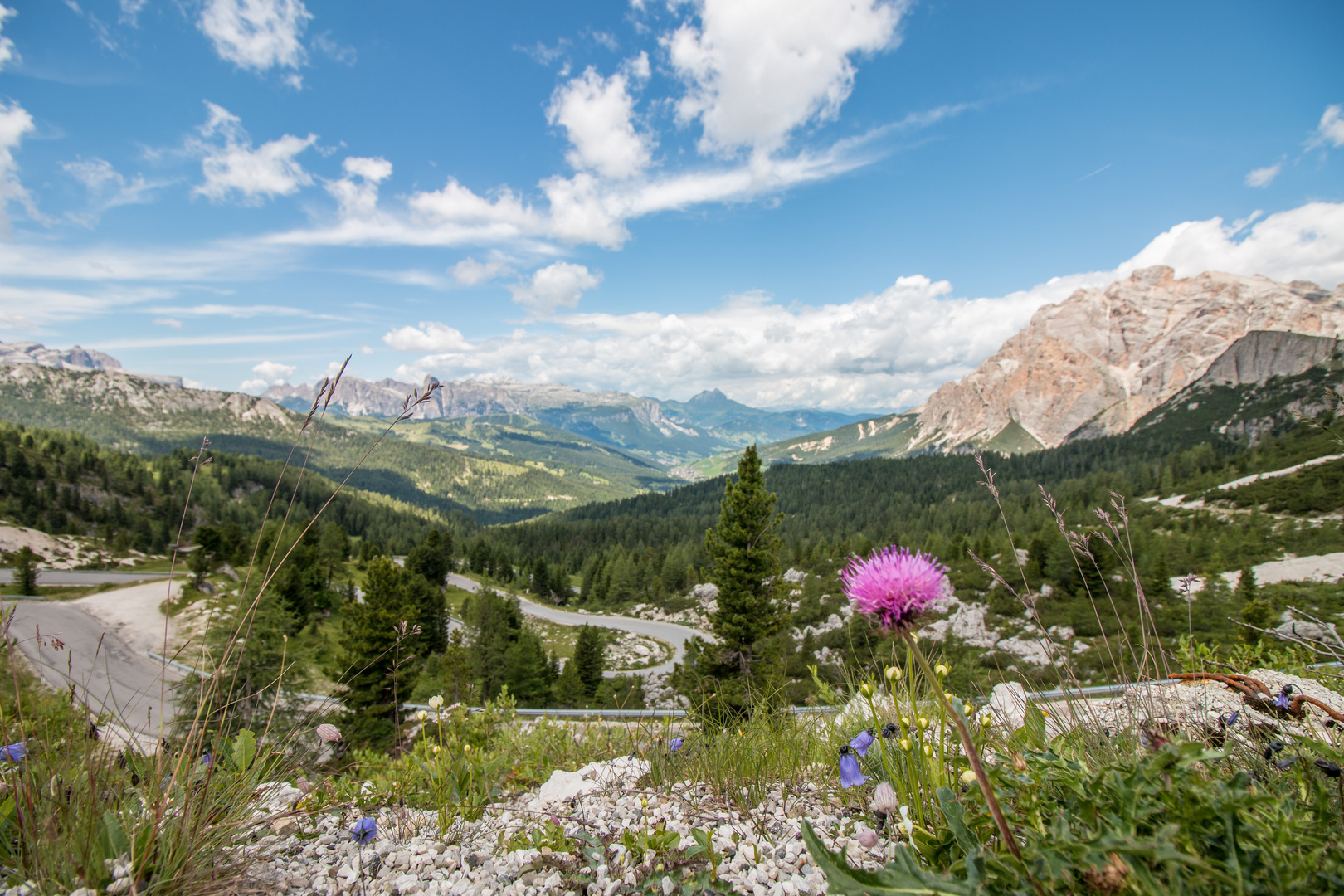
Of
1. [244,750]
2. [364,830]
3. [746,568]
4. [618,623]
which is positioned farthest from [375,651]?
[618,623]

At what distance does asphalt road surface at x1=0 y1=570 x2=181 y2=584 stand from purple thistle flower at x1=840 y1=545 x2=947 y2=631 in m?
73.2

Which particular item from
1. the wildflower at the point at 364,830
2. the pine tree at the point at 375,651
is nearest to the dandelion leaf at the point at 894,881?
the wildflower at the point at 364,830

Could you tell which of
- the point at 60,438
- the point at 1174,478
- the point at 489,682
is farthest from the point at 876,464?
the point at 60,438

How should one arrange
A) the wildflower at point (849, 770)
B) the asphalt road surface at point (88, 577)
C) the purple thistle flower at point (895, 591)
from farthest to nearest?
the asphalt road surface at point (88, 577) < the wildflower at point (849, 770) < the purple thistle flower at point (895, 591)

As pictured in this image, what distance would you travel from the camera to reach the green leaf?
309cm

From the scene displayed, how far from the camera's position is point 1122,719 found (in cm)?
342

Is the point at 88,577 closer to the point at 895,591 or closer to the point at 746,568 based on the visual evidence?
the point at 746,568

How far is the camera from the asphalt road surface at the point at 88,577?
5459cm

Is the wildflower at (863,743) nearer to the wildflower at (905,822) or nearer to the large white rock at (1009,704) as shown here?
the wildflower at (905,822)

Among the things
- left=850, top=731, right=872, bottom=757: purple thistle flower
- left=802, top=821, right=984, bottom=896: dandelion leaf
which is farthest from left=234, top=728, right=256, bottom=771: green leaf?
left=850, top=731, right=872, bottom=757: purple thistle flower

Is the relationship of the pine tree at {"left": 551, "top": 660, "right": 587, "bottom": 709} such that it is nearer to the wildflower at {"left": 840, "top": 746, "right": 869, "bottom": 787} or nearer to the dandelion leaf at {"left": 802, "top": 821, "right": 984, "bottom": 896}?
the wildflower at {"left": 840, "top": 746, "right": 869, "bottom": 787}

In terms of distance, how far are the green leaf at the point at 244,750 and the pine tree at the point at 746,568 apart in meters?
17.6

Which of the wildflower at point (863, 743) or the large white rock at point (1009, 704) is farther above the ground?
the wildflower at point (863, 743)

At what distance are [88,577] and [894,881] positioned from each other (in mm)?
88724
